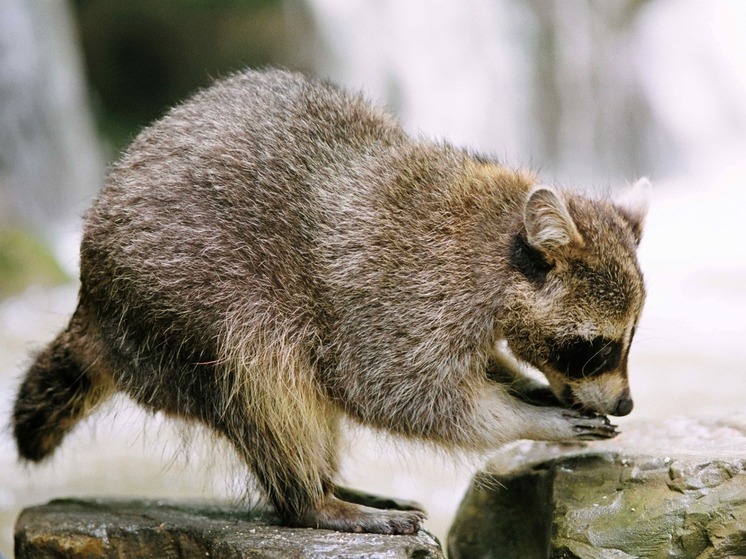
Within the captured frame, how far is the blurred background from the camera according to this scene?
51.2 feet

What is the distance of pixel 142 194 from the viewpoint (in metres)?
5.42

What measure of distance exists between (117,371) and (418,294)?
70.5 inches

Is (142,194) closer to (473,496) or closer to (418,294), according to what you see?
(418,294)

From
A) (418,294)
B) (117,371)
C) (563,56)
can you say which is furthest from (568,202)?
(563,56)

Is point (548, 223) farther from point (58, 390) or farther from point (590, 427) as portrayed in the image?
point (58, 390)

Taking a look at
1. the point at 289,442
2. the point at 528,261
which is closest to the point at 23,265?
the point at 289,442

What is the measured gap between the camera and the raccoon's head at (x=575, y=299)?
5117mm

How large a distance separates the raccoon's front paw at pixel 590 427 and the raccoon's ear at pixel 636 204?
1.11 meters

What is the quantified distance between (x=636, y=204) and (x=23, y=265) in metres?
10.4

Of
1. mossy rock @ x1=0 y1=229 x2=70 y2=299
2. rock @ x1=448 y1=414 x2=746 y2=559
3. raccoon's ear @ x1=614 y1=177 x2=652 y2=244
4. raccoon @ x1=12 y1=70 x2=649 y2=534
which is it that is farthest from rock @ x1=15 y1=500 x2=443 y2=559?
mossy rock @ x1=0 y1=229 x2=70 y2=299

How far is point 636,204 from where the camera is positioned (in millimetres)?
5754

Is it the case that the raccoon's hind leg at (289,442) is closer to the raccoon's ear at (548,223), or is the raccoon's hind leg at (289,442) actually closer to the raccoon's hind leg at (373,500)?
the raccoon's hind leg at (373,500)

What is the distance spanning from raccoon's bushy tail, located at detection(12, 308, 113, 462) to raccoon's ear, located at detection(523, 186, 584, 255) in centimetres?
262

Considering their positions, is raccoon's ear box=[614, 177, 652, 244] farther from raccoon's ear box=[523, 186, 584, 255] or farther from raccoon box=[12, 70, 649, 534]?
raccoon's ear box=[523, 186, 584, 255]
